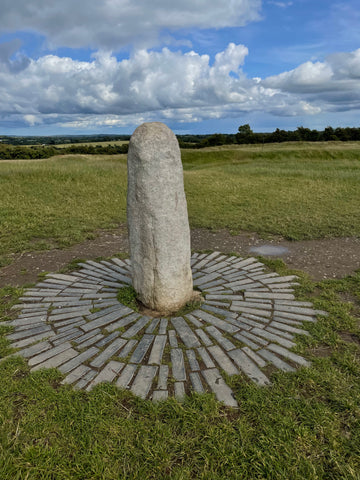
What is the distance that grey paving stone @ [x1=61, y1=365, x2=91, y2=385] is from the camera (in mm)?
3022

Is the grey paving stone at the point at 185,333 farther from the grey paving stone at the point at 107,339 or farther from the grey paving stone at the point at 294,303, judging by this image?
the grey paving stone at the point at 294,303

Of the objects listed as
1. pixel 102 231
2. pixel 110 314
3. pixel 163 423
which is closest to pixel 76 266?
pixel 110 314

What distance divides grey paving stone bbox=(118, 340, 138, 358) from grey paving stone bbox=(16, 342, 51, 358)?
0.83 m

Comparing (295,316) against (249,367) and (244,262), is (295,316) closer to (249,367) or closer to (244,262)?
(249,367)

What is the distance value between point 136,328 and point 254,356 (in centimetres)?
139

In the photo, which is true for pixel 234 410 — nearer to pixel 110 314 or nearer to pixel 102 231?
pixel 110 314

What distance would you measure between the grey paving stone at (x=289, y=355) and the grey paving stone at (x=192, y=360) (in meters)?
0.85

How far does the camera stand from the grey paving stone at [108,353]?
325 cm

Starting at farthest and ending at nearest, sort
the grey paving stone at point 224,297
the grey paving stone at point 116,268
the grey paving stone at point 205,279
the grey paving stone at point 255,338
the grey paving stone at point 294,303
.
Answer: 1. the grey paving stone at point 116,268
2. the grey paving stone at point 205,279
3. the grey paving stone at point 224,297
4. the grey paving stone at point 294,303
5. the grey paving stone at point 255,338

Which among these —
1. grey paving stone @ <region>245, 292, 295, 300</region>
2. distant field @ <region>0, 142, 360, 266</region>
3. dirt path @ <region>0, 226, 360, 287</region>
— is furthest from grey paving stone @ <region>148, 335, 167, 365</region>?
distant field @ <region>0, 142, 360, 266</region>

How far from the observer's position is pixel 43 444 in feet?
7.83

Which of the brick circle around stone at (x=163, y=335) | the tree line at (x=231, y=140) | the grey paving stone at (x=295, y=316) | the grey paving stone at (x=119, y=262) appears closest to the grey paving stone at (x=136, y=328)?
the brick circle around stone at (x=163, y=335)

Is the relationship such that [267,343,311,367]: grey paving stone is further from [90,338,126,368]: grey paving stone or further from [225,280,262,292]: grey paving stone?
[90,338,126,368]: grey paving stone

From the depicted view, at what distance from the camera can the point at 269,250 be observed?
23.2ft
